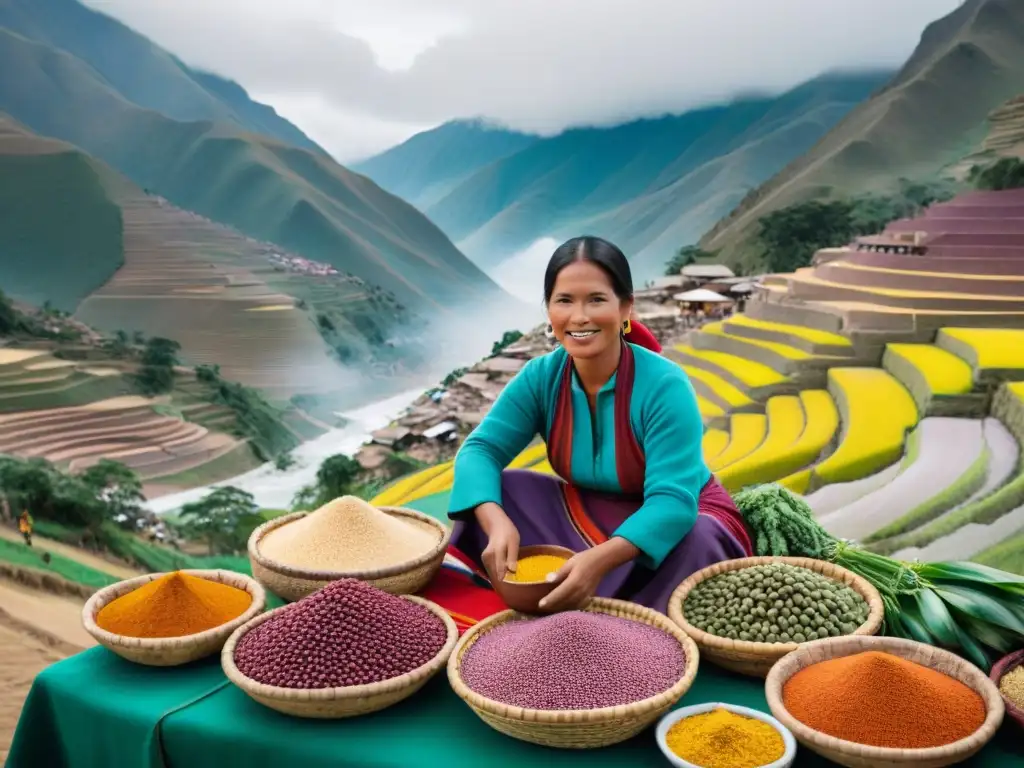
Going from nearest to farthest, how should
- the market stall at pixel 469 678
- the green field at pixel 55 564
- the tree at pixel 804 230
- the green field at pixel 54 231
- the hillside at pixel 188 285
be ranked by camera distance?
the market stall at pixel 469 678
the green field at pixel 55 564
the green field at pixel 54 231
the hillside at pixel 188 285
the tree at pixel 804 230

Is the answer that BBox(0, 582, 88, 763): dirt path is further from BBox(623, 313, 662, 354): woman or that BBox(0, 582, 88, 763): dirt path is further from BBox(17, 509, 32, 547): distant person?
BBox(623, 313, 662, 354): woman

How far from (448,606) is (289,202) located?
1609 cm

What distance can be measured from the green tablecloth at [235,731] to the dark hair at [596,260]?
0.81 metres

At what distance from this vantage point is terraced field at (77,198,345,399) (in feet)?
44.9

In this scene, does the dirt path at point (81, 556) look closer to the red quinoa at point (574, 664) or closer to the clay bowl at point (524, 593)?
the clay bowl at point (524, 593)

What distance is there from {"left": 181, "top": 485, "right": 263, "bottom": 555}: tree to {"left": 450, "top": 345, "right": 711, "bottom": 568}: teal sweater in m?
8.56

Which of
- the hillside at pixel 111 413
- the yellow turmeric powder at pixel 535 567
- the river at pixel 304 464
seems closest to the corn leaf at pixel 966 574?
the yellow turmeric powder at pixel 535 567

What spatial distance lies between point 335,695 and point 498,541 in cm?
50

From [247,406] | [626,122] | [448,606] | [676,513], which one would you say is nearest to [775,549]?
[676,513]

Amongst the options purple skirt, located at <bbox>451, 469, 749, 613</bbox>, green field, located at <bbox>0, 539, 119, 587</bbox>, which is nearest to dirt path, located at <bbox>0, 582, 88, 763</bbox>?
green field, located at <bbox>0, 539, 119, 587</bbox>

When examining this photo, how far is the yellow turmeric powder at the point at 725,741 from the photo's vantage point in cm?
115

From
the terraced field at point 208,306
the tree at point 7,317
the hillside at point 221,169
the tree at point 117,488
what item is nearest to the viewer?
the tree at point 117,488

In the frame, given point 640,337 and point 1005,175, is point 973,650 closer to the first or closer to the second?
point 640,337

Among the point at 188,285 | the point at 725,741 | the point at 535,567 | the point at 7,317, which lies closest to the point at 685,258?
the point at 188,285
